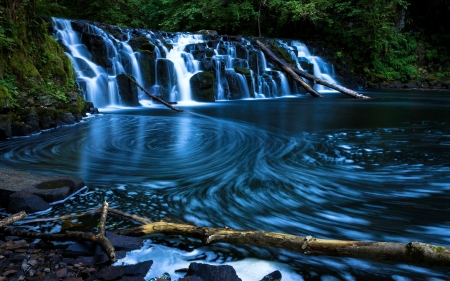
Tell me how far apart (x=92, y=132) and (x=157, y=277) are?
6496 millimetres

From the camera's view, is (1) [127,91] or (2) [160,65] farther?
(2) [160,65]

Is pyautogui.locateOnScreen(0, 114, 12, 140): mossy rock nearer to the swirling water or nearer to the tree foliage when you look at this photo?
the swirling water

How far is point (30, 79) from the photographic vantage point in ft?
27.0

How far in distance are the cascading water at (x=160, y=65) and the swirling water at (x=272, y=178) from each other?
12.6ft

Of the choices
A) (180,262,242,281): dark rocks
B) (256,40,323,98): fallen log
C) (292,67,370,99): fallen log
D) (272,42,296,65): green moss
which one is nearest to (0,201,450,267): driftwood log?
(180,262,242,281): dark rocks

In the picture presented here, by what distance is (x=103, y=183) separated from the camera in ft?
14.8

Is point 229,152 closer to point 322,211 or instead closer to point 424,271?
point 322,211

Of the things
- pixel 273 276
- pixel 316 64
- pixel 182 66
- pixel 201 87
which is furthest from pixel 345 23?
pixel 273 276

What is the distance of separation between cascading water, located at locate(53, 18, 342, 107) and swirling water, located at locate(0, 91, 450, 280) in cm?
385

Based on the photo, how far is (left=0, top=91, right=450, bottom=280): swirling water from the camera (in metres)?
2.98

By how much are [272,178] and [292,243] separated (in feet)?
8.20

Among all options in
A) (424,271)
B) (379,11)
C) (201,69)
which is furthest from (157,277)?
(379,11)

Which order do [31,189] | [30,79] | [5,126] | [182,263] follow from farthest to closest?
[30,79], [5,126], [31,189], [182,263]

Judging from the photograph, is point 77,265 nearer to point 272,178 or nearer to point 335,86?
point 272,178
